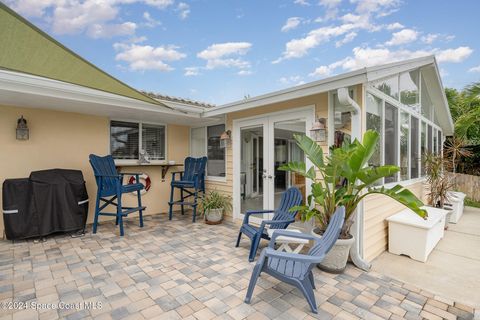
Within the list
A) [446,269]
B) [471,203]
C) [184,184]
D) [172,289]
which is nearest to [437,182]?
[446,269]

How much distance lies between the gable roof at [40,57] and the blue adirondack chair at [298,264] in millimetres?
2387

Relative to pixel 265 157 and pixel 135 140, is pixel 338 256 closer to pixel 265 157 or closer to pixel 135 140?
pixel 265 157

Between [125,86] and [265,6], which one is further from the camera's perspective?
[265,6]

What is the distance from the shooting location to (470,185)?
8.68m

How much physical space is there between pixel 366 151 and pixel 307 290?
1611 mm

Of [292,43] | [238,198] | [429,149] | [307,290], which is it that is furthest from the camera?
[292,43]

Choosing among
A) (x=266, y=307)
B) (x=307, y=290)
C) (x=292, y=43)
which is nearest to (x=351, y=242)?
(x=307, y=290)

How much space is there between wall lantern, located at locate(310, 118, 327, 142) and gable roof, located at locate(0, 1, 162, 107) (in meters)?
2.52

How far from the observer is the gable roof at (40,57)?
5.47ft

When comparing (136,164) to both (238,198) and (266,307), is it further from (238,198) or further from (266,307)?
(266,307)

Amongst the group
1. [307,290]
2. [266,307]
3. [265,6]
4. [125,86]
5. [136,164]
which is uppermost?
[265,6]

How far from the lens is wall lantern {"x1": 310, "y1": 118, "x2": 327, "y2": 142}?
11.5ft

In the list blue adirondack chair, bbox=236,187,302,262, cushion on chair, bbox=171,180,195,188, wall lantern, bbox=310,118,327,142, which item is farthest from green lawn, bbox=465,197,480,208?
cushion on chair, bbox=171,180,195,188

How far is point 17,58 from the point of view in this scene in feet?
6.75
